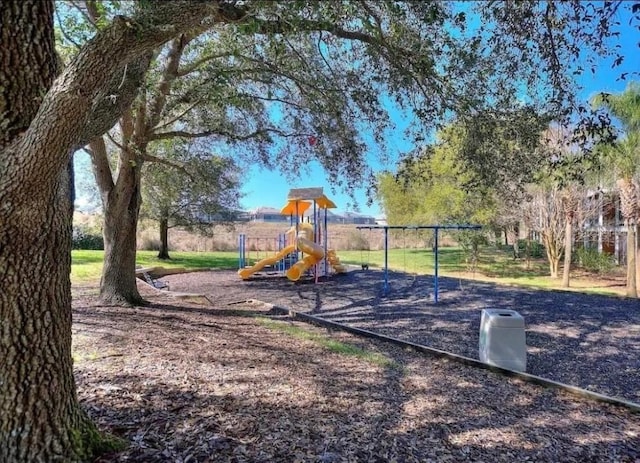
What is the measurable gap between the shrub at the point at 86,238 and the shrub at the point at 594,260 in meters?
23.8

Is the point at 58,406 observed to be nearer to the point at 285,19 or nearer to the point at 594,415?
the point at 285,19

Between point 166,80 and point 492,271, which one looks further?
point 492,271

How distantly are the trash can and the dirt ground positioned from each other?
1.08 ft

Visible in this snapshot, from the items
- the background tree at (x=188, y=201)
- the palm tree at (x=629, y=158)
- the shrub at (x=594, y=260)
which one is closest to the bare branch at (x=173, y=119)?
the background tree at (x=188, y=201)

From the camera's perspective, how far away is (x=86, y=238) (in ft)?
79.4

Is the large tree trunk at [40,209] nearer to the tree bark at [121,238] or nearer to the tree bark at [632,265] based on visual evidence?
the tree bark at [121,238]

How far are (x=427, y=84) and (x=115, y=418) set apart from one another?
435cm

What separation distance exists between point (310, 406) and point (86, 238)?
24431 mm

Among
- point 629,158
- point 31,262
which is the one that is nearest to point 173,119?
point 31,262

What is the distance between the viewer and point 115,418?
2826 millimetres

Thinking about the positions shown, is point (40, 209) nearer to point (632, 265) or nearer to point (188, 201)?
point (632, 265)

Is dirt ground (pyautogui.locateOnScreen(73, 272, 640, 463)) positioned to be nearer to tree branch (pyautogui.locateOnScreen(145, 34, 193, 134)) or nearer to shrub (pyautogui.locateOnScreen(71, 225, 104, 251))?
tree branch (pyautogui.locateOnScreen(145, 34, 193, 134))

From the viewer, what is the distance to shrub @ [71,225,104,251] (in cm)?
2405

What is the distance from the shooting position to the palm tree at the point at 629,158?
36.0ft
